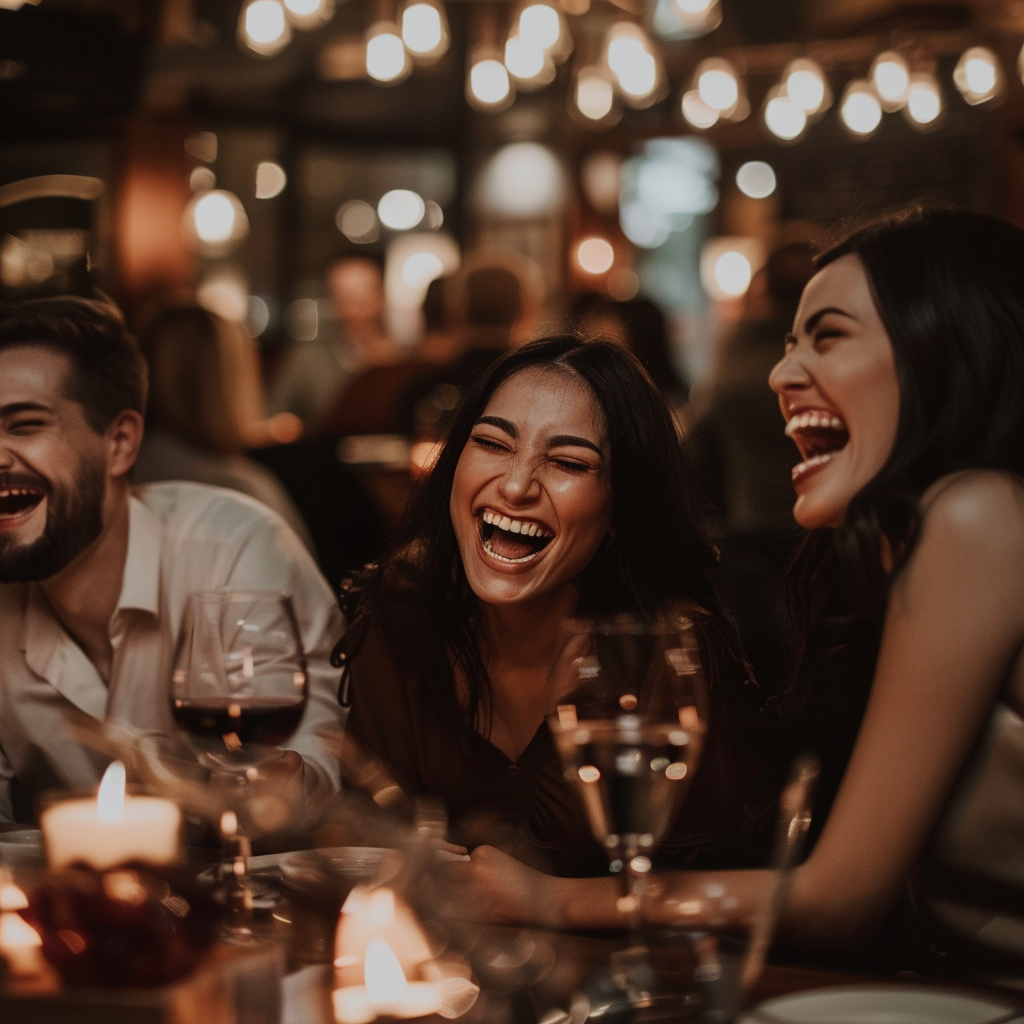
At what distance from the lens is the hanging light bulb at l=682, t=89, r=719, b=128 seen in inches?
209

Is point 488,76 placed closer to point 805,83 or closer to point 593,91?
point 593,91

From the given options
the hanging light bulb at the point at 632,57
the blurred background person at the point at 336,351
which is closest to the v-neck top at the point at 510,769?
the hanging light bulb at the point at 632,57

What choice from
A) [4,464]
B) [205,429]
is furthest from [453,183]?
[4,464]

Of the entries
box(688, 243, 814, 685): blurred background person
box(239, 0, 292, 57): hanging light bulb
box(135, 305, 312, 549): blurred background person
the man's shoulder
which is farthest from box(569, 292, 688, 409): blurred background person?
box(239, 0, 292, 57): hanging light bulb

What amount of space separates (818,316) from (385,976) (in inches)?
36.1

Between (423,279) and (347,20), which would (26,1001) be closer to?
(347,20)

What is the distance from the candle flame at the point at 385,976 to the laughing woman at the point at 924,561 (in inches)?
13.0

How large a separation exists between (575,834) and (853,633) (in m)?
0.42

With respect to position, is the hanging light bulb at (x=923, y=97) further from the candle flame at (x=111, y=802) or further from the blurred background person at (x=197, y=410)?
the candle flame at (x=111, y=802)

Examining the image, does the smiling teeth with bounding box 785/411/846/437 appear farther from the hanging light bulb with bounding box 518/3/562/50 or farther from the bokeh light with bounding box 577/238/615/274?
the bokeh light with bounding box 577/238/615/274

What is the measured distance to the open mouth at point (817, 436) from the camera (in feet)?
4.97

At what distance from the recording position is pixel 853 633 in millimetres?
1647

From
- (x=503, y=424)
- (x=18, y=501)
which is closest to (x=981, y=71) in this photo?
(x=503, y=424)

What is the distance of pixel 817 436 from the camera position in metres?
1.55
